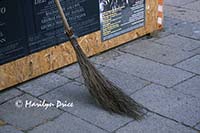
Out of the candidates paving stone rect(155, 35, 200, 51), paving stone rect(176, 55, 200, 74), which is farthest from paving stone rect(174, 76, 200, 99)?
paving stone rect(155, 35, 200, 51)

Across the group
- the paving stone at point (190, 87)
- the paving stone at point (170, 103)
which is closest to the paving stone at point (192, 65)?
the paving stone at point (190, 87)

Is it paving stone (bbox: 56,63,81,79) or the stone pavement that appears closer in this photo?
the stone pavement

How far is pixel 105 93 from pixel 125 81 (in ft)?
1.85

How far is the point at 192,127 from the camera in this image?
4078mm

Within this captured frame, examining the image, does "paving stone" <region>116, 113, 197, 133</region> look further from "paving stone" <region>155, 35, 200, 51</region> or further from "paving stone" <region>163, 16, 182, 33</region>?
"paving stone" <region>163, 16, 182, 33</region>

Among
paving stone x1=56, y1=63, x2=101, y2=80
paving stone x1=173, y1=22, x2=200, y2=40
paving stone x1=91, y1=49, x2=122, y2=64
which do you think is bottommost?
paving stone x1=56, y1=63, x2=101, y2=80

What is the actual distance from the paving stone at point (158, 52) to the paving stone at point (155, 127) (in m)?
1.33

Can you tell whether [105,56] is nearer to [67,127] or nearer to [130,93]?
[130,93]

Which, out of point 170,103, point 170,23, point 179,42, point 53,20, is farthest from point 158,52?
point 53,20

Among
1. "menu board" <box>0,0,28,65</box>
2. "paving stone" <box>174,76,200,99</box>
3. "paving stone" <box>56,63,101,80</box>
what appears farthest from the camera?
"paving stone" <box>56,63,101,80</box>

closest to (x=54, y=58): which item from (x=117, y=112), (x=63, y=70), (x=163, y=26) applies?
(x=63, y=70)

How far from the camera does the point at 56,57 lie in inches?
202

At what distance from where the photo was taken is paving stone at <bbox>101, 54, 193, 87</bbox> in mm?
4969

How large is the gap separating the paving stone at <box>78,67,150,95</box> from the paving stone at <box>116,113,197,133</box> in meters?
0.56
